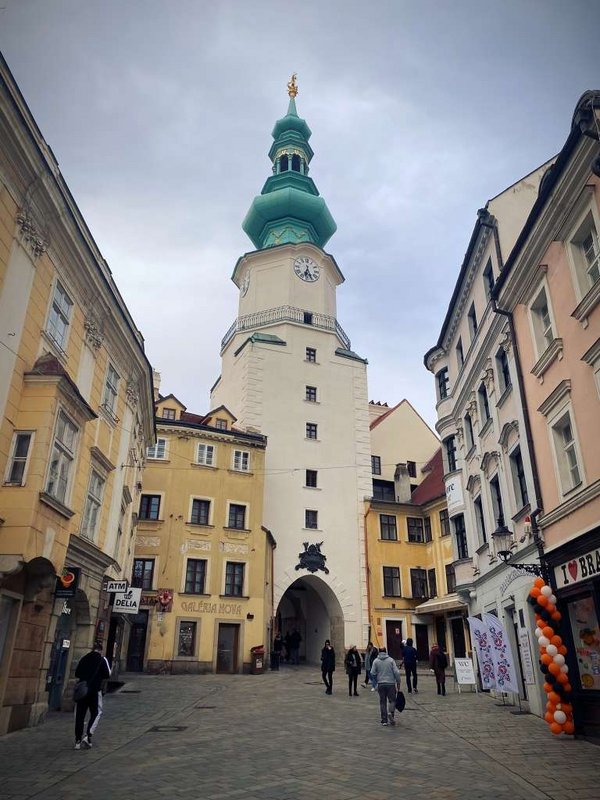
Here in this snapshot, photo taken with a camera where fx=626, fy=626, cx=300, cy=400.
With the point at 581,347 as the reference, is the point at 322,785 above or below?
below

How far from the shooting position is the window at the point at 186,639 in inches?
1159

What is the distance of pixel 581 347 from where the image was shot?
1241 cm

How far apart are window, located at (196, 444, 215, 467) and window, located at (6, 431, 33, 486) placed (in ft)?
67.0

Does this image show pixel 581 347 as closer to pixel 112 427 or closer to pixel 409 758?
pixel 409 758

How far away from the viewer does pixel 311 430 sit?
41.2 metres

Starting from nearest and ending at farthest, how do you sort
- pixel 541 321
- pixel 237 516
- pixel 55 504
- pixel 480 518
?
pixel 55 504, pixel 541 321, pixel 480 518, pixel 237 516

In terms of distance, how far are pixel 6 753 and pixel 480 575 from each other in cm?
1475

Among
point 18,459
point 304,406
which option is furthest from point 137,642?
point 18,459

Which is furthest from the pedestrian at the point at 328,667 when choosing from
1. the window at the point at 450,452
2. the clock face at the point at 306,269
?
the clock face at the point at 306,269

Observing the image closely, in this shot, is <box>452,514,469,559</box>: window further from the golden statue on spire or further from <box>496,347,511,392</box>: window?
the golden statue on spire

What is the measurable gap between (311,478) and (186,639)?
1333 centimetres

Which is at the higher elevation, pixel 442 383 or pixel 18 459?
pixel 442 383

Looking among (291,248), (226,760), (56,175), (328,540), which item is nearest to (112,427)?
(56,175)

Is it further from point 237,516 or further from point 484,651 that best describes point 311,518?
point 484,651
